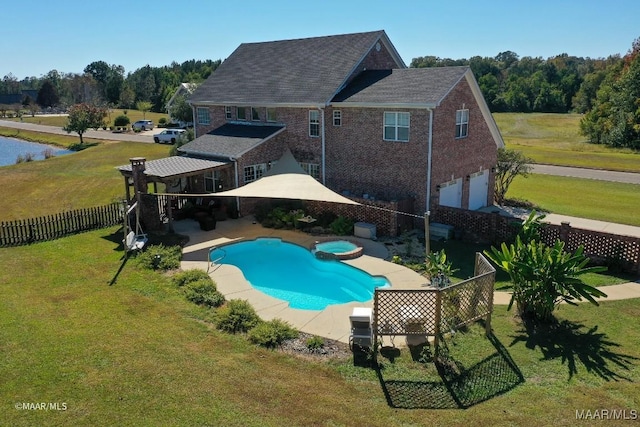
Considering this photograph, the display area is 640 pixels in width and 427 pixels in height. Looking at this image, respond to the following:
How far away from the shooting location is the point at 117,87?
12512cm

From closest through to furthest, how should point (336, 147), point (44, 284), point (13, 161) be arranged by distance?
1. point (44, 284)
2. point (336, 147)
3. point (13, 161)

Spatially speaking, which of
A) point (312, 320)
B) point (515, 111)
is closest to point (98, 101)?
point (515, 111)

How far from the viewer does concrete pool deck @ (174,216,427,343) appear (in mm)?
14188

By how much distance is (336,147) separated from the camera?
26031 mm

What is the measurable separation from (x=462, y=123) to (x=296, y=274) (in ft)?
39.5

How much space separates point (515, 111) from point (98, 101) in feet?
339

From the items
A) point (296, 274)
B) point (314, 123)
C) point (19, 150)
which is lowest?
point (296, 274)

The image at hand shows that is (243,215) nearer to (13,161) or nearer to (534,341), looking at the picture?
(534,341)

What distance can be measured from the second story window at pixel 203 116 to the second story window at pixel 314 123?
924cm

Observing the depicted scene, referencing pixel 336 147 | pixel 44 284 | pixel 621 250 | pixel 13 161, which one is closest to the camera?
pixel 44 284

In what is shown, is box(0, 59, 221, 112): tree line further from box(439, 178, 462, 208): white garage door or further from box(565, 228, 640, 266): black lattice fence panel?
box(565, 228, 640, 266): black lattice fence panel

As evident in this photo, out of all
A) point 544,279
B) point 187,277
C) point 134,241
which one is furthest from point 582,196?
point 134,241

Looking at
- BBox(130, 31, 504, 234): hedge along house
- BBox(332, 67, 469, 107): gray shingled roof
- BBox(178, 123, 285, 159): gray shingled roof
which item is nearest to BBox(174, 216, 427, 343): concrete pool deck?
BBox(130, 31, 504, 234): hedge along house

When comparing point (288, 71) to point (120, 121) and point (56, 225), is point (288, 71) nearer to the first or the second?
point (56, 225)
